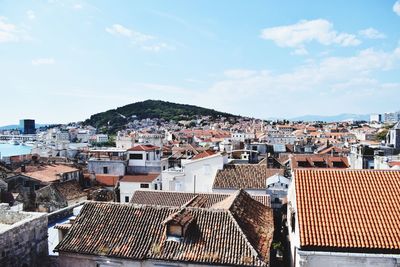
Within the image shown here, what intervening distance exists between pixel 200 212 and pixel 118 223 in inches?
142

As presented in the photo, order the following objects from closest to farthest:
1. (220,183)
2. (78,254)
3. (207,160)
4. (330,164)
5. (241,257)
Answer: (241,257) < (78,254) < (220,183) < (207,160) < (330,164)

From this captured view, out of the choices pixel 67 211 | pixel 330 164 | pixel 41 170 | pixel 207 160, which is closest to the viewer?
pixel 67 211

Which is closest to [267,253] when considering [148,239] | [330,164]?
[148,239]

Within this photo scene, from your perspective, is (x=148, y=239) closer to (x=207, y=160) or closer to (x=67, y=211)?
(x=67, y=211)

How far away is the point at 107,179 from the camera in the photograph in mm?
47250

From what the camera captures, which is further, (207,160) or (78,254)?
(207,160)

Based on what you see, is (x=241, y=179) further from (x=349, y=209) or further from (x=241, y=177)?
(x=349, y=209)

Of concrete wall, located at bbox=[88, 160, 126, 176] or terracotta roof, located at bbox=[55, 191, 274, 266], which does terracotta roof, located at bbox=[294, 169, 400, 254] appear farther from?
concrete wall, located at bbox=[88, 160, 126, 176]

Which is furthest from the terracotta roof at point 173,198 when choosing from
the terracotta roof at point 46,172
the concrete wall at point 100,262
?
the terracotta roof at point 46,172

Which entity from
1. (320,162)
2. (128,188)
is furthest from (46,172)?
(320,162)

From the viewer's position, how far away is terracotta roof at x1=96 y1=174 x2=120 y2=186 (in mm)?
46125

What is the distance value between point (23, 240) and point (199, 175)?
1964 centimetres

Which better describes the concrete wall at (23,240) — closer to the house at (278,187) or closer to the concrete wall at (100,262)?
the concrete wall at (100,262)

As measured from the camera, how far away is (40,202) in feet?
111
